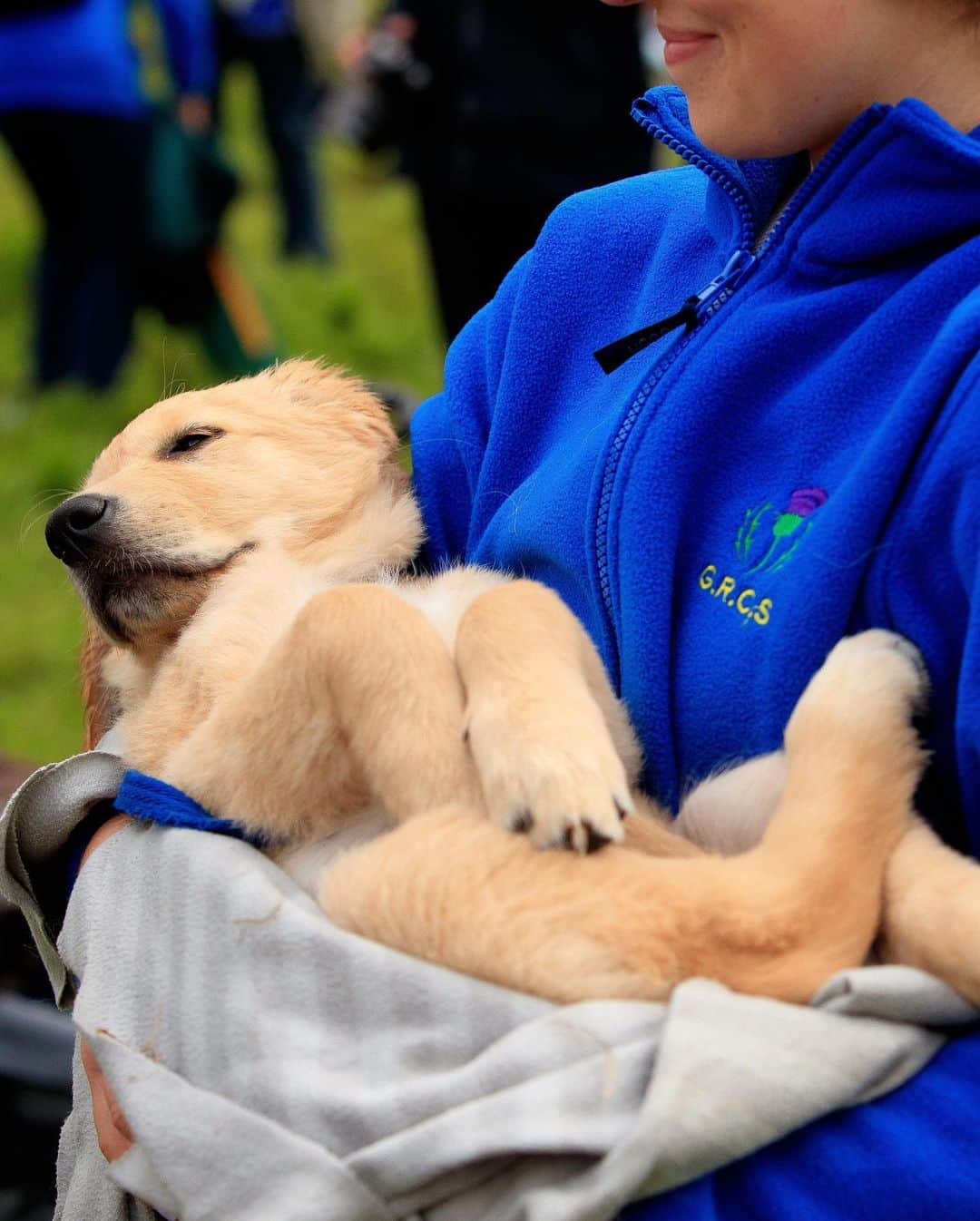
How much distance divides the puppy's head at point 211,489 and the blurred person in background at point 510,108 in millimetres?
2559

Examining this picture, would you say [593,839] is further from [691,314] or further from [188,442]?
[188,442]

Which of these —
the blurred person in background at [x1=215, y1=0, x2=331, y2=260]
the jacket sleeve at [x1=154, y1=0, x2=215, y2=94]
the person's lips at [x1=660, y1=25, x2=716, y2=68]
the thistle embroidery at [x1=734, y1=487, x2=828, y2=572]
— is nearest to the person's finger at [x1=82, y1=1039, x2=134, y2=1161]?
the thistle embroidery at [x1=734, y1=487, x2=828, y2=572]

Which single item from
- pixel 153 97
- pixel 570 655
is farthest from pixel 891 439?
pixel 153 97

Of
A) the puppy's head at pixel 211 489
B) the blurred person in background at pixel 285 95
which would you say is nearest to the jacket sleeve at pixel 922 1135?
the puppy's head at pixel 211 489

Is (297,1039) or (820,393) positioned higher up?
(820,393)

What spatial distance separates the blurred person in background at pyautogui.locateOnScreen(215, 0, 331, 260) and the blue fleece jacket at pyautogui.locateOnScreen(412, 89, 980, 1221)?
8.03 metres

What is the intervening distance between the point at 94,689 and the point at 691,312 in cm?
121

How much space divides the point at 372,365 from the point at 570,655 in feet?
20.1

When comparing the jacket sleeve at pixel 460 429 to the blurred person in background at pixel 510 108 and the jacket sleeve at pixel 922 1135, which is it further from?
the blurred person in background at pixel 510 108

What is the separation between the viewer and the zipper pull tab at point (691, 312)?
1.83m

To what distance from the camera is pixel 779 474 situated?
168cm

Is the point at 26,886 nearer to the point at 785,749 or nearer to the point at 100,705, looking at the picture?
the point at 100,705

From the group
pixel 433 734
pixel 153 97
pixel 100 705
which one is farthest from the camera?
pixel 153 97

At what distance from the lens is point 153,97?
7.12 m
